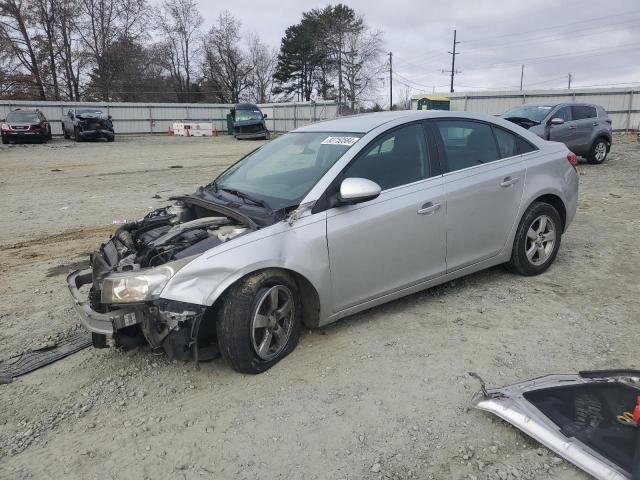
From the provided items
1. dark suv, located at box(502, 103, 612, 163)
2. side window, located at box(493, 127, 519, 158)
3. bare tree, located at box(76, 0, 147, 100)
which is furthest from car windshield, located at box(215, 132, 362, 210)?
bare tree, located at box(76, 0, 147, 100)

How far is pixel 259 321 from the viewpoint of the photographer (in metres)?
3.10

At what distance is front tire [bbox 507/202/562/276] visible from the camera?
4559 mm

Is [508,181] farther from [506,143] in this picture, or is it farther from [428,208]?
[428,208]

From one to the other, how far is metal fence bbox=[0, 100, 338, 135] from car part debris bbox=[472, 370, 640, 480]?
30.9 meters

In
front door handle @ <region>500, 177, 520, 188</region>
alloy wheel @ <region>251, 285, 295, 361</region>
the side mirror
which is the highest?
the side mirror

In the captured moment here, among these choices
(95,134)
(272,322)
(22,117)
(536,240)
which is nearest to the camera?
(272,322)

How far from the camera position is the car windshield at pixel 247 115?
29375 millimetres

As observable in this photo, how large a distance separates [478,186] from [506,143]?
735 millimetres

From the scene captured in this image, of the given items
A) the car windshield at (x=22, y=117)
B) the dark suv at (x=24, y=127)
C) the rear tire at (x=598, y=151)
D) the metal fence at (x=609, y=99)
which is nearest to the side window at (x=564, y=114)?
the rear tire at (x=598, y=151)

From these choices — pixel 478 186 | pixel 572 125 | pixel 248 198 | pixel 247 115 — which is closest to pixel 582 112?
pixel 572 125

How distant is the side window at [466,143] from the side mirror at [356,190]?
3.38ft

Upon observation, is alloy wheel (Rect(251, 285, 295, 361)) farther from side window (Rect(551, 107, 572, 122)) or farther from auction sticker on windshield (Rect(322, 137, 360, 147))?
side window (Rect(551, 107, 572, 122))

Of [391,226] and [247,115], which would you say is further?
[247,115]

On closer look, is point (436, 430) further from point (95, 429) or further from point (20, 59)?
point (20, 59)
